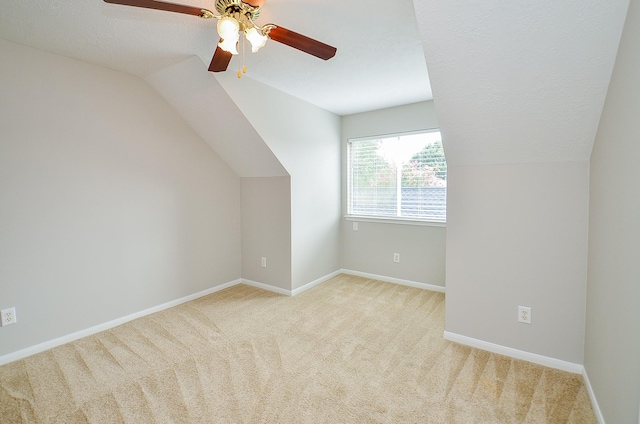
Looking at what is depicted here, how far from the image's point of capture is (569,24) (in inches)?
52.5

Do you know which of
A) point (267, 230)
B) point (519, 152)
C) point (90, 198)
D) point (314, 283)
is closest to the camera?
point (519, 152)

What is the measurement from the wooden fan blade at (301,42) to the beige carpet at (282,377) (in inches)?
81.6

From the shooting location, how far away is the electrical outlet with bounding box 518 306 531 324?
220 centimetres

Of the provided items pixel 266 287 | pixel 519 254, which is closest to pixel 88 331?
pixel 266 287

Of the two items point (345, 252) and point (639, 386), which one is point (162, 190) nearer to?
point (345, 252)

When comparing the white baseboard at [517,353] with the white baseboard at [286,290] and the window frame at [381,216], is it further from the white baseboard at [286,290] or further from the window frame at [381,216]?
the white baseboard at [286,290]

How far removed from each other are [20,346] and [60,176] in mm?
1333

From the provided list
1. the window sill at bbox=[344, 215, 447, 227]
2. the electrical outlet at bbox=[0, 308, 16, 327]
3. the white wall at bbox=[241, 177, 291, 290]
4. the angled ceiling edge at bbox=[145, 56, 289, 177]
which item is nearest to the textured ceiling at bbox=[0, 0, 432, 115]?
the angled ceiling edge at bbox=[145, 56, 289, 177]

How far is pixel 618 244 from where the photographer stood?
56.6 inches

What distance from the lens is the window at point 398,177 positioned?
3.69m

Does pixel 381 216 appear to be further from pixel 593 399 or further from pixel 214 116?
pixel 593 399

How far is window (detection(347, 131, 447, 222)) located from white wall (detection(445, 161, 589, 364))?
1.27 meters

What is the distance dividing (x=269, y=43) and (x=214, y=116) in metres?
1.15

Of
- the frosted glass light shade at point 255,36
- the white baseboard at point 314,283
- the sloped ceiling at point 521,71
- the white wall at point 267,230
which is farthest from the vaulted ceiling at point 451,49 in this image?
the white baseboard at point 314,283
